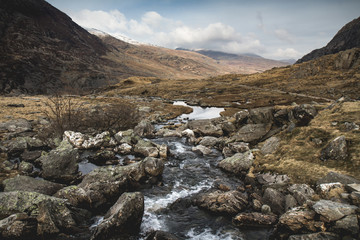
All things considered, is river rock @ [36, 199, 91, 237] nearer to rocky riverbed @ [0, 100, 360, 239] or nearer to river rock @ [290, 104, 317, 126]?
rocky riverbed @ [0, 100, 360, 239]

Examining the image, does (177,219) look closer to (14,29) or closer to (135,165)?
(135,165)

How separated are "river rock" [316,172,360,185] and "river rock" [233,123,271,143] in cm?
1268

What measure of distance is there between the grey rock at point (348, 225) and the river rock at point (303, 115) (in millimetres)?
17365

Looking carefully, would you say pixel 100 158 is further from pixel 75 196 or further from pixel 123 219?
pixel 123 219

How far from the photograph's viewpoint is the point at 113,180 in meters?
15.7

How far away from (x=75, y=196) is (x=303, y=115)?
1045 inches

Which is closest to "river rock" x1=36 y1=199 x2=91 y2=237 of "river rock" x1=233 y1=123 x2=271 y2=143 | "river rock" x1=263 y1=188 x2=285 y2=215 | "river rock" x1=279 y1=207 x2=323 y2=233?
"river rock" x1=279 y1=207 x2=323 y2=233

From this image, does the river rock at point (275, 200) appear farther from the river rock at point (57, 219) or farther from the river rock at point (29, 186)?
the river rock at point (29, 186)

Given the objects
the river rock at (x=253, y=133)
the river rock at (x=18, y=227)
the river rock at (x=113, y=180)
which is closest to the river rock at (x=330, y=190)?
the river rock at (x=113, y=180)

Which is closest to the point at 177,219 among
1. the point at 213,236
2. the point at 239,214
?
the point at 213,236

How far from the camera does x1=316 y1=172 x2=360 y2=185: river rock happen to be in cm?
1364

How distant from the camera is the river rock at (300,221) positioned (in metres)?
10.3

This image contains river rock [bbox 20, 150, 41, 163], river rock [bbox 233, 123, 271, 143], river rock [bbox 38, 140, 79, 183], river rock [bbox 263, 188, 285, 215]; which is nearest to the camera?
river rock [bbox 263, 188, 285, 215]

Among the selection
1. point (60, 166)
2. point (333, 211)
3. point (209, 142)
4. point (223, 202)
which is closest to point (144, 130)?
point (209, 142)
